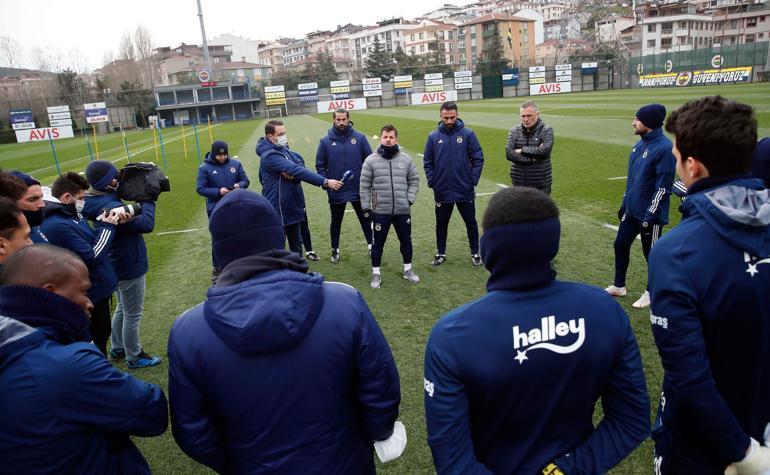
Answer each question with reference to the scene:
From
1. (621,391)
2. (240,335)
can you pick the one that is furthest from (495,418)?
(240,335)

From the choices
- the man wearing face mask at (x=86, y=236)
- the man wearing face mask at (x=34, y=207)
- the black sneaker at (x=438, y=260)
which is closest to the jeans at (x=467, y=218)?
the black sneaker at (x=438, y=260)

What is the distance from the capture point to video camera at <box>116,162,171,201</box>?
454 centimetres

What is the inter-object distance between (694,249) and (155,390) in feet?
7.46

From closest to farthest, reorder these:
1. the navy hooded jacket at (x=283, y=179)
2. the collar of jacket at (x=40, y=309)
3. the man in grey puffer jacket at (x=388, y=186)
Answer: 1. the collar of jacket at (x=40, y=309)
2. the man in grey puffer jacket at (x=388, y=186)
3. the navy hooded jacket at (x=283, y=179)

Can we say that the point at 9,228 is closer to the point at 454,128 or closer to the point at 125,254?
the point at 125,254

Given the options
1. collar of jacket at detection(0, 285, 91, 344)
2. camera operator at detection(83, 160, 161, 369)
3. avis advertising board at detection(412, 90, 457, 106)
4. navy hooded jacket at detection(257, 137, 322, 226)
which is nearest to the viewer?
collar of jacket at detection(0, 285, 91, 344)

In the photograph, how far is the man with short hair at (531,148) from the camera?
6.72 m

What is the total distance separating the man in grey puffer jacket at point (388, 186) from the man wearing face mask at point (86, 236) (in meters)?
3.23

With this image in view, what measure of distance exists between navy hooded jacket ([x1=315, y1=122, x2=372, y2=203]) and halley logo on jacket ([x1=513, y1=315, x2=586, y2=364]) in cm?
616

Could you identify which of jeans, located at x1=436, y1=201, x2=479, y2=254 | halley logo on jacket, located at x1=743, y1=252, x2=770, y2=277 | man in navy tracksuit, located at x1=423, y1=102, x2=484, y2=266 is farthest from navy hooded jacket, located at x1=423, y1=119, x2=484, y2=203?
halley logo on jacket, located at x1=743, y1=252, x2=770, y2=277

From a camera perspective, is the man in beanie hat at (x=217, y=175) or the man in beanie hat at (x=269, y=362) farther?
the man in beanie hat at (x=217, y=175)

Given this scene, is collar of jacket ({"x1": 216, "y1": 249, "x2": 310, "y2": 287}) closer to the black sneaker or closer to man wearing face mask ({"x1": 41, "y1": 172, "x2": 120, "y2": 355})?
man wearing face mask ({"x1": 41, "y1": 172, "x2": 120, "y2": 355})

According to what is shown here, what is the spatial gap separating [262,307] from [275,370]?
0.28 meters

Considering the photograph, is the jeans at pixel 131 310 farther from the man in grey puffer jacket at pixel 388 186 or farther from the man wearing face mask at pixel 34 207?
the man in grey puffer jacket at pixel 388 186
